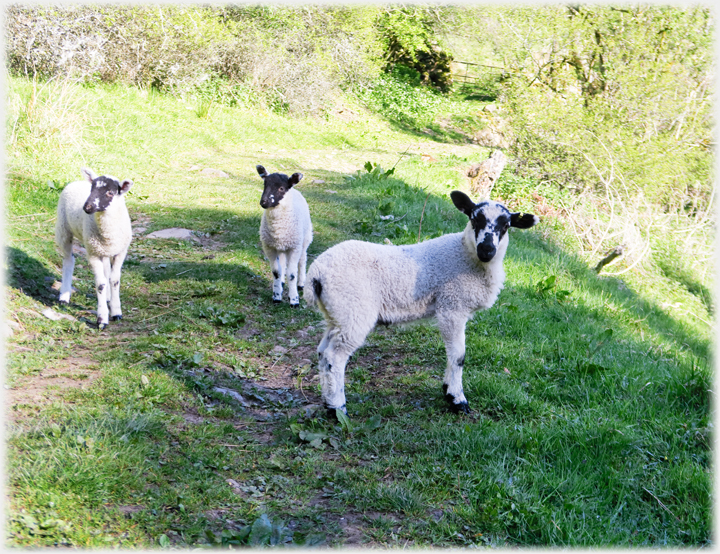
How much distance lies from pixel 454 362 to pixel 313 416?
3.99 ft

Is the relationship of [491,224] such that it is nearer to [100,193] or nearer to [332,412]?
[332,412]

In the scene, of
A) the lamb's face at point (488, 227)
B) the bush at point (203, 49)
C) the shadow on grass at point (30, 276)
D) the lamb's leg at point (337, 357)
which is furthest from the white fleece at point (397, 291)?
the bush at point (203, 49)

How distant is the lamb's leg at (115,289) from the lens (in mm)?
6078

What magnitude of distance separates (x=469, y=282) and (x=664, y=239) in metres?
9.56

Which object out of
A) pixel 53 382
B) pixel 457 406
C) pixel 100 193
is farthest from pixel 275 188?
pixel 457 406

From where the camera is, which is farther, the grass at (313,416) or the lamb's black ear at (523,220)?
the lamb's black ear at (523,220)

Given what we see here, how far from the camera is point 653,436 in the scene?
14.4 feet

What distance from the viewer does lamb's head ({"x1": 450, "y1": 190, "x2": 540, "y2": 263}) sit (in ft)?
15.5

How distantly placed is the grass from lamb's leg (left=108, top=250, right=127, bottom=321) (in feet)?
0.58

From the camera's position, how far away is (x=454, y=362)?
4746 millimetres

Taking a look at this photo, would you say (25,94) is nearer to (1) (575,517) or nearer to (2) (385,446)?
(2) (385,446)

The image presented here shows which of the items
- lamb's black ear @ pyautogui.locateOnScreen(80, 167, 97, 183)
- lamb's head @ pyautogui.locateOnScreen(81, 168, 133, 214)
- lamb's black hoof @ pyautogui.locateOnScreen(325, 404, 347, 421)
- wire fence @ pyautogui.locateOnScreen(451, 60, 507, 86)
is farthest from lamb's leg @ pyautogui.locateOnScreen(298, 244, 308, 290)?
wire fence @ pyautogui.locateOnScreen(451, 60, 507, 86)

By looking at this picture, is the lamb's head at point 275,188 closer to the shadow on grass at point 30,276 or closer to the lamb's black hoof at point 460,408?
the shadow on grass at point 30,276

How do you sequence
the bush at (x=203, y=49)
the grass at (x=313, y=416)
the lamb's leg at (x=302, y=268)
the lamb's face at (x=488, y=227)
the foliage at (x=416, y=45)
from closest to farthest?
the grass at (x=313, y=416), the lamb's face at (x=488, y=227), the lamb's leg at (x=302, y=268), the bush at (x=203, y=49), the foliage at (x=416, y=45)
